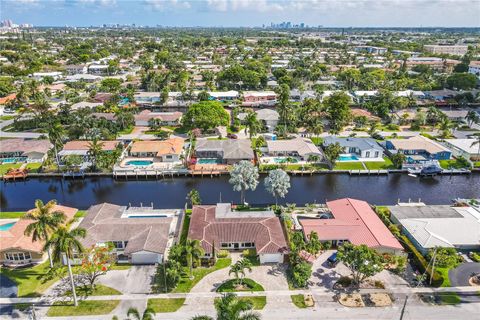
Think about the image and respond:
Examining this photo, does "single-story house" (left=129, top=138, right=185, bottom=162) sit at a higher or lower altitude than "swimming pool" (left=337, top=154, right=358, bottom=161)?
higher

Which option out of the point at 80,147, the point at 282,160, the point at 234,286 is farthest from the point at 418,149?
the point at 80,147

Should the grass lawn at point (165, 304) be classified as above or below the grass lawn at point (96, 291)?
below

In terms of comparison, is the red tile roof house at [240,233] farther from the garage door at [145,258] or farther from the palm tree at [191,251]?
the garage door at [145,258]

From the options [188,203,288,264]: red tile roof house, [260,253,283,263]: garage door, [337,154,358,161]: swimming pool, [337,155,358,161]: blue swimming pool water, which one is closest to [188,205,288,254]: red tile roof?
[188,203,288,264]: red tile roof house

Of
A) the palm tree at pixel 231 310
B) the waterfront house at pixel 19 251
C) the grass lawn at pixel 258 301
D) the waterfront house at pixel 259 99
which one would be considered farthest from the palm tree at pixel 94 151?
the waterfront house at pixel 259 99

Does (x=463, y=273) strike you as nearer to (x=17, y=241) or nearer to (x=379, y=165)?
(x=379, y=165)

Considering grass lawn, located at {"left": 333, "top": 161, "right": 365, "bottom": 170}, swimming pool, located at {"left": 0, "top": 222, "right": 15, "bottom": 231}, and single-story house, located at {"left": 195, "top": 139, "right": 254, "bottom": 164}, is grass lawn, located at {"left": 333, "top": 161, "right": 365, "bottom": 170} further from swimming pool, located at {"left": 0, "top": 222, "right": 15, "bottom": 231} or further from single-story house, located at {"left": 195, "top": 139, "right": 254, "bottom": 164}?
swimming pool, located at {"left": 0, "top": 222, "right": 15, "bottom": 231}

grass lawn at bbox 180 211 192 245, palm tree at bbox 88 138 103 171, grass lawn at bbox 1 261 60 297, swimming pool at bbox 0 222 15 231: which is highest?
palm tree at bbox 88 138 103 171
